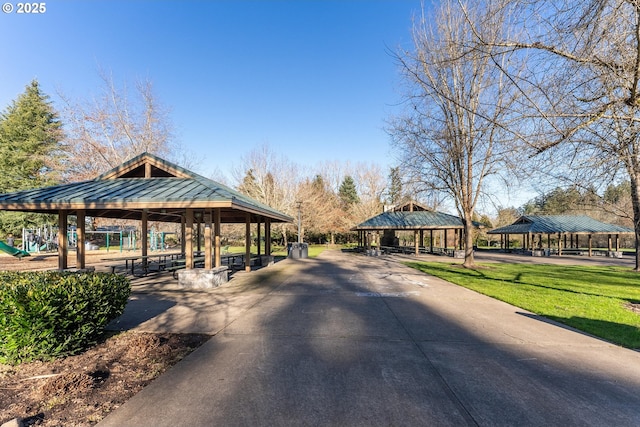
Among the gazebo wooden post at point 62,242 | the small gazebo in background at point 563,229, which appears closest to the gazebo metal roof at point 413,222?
the small gazebo in background at point 563,229

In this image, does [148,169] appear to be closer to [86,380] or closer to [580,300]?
[86,380]

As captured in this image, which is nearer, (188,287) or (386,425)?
(386,425)

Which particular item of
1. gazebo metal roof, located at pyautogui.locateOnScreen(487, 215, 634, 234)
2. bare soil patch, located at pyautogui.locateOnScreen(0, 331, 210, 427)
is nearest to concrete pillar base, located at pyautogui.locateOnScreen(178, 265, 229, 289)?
bare soil patch, located at pyautogui.locateOnScreen(0, 331, 210, 427)

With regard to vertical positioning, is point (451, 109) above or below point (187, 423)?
above

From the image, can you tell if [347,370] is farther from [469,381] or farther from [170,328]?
[170,328]

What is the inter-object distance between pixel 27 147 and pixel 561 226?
59.1 m

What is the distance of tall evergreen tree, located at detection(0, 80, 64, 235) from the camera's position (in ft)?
109

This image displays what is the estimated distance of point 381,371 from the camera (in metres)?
3.84

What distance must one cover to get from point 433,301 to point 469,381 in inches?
185

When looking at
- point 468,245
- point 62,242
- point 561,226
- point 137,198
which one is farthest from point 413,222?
point 62,242

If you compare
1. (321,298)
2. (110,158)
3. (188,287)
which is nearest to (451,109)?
(321,298)

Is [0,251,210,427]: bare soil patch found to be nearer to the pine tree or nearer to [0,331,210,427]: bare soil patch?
[0,331,210,427]: bare soil patch

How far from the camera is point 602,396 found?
329 cm

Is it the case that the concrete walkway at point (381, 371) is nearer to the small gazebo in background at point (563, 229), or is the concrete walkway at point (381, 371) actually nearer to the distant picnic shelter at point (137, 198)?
the distant picnic shelter at point (137, 198)
